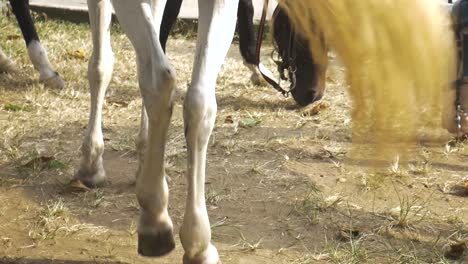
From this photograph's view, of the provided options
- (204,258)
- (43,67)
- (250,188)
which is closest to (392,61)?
(204,258)

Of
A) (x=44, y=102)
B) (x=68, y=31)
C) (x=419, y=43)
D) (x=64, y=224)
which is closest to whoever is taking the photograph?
(x=419, y=43)

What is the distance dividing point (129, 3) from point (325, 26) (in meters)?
0.70

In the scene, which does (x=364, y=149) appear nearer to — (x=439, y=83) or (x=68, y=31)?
(x=439, y=83)

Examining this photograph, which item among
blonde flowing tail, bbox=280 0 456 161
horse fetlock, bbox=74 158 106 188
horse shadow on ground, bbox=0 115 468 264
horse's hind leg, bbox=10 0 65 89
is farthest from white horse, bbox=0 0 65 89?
blonde flowing tail, bbox=280 0 456 161

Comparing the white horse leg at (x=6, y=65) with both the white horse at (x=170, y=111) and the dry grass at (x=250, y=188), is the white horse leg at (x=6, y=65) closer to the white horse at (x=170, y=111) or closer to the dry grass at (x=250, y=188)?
the dry grass at (x=250, y=188)

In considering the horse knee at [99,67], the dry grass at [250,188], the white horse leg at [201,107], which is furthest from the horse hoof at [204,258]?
the horse knee at [99,67]

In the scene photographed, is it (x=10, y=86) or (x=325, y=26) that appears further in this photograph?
(x=10, y=86)

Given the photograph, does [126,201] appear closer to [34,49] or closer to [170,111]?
[170,111]

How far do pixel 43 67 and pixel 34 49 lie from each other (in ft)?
0.57

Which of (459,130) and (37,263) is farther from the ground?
(459,130)

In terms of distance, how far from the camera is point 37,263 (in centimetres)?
324

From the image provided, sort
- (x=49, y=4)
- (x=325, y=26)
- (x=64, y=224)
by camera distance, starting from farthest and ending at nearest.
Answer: (x=49, y=4) → (x=64, y=224) → (x=325, y=26)

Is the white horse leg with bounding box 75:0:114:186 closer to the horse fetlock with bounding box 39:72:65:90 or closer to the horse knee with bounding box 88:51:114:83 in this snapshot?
the horse knee with bounding box 88:51:114:83

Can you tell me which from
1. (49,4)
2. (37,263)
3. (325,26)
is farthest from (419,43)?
(49,4)
